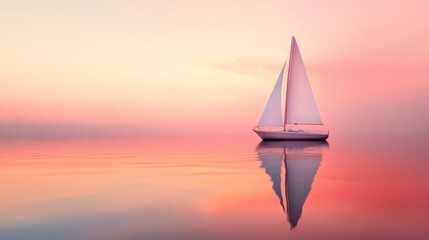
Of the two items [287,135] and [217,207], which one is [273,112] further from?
[217,207]

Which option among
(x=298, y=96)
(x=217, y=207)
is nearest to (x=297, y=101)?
(x=298, y=96)

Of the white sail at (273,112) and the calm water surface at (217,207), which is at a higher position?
the white sail at (273,112)

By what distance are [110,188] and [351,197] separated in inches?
379

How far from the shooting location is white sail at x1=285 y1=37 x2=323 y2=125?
2335 inches

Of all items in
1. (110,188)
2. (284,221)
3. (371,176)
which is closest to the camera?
(284,221)

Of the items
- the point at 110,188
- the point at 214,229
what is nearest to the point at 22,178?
the point at 110,188

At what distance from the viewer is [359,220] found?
8.70 m

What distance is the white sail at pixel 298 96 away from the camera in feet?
195

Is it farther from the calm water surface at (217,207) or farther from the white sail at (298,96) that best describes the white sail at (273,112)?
the calm water surface at (217,207)

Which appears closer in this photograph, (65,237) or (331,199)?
(65,237)

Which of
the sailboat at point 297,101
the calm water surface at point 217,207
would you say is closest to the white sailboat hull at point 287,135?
the sailboat at point 297,101

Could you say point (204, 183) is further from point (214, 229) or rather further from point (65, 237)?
point (65, 237)

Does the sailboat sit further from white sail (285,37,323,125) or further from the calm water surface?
the calm water surface

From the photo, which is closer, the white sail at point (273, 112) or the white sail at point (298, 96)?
the white sail at point (273, 112)
